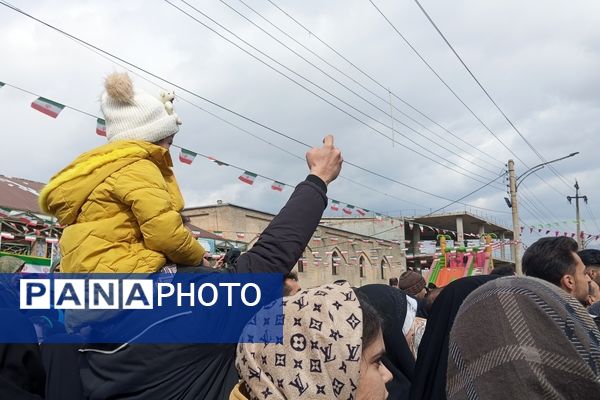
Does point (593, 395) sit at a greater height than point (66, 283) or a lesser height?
lesser

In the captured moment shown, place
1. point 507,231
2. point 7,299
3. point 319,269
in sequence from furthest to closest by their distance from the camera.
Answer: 1. point 507,231
2. point 319,269
3. point 7,299

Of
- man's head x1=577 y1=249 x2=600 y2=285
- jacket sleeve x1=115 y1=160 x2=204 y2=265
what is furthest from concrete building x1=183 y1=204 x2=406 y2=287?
jacket sleeve x1=115 y1=160 x2=204 y2=265

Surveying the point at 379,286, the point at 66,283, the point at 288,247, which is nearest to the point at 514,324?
Answer: the point at 288,247

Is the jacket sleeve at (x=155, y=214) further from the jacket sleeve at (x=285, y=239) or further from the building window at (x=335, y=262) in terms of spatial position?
the building window at (x=335, y=262)

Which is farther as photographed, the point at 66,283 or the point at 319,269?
the point at 319,269

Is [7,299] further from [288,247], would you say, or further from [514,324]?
[514,324]

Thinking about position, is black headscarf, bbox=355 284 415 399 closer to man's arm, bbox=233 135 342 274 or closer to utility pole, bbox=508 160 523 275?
man's arm, bbox=233 135 342 274

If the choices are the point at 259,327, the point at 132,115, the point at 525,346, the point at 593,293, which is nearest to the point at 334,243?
the point at 593,293

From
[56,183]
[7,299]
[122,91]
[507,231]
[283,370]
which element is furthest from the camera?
[507,231]

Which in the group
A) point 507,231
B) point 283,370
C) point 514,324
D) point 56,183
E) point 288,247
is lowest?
point 283,370

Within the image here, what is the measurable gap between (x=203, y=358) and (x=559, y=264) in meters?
2.78

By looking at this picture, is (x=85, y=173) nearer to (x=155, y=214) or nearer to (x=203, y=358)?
(x=155, y=214)

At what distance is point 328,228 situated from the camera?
113ft

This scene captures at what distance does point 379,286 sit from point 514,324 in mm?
2318
